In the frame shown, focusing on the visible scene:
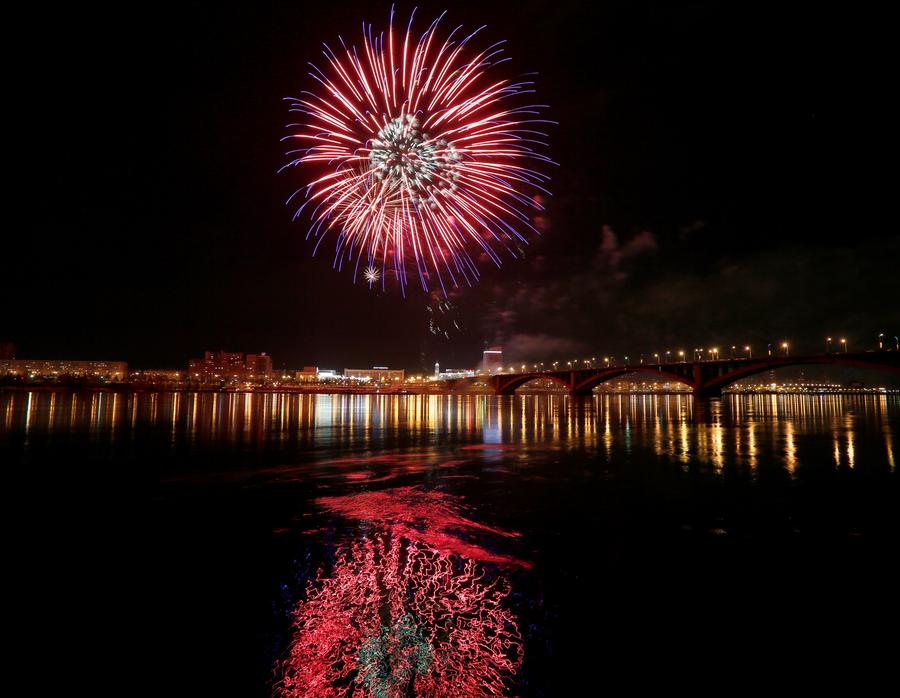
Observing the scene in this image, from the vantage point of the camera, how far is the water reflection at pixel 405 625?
457 centimetres

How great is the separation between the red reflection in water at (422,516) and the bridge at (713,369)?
205 ft

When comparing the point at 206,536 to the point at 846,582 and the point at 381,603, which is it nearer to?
the point at 381,603

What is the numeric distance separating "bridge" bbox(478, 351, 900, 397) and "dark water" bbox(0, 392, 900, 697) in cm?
5145

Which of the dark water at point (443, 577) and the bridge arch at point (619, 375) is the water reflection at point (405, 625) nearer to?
the dark water at point (443, 577)

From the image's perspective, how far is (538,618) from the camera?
5.77 m

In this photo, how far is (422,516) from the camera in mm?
10273

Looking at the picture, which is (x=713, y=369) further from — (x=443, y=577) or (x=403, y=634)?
(x=403, y=634)

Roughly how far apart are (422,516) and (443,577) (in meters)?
3.39

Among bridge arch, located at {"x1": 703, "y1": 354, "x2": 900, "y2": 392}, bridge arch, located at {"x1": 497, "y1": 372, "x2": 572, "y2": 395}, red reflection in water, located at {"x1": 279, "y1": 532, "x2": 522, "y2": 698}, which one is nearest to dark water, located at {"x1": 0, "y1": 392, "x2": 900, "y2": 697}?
red reflection in water, located at {"x1": 279, "y1": 532, "x2": 522, "y2": 698}

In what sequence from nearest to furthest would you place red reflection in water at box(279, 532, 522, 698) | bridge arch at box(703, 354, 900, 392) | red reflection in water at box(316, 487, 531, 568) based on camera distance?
1. red reflection in water at box(279, 532, 522, 698)
2. red reflection in water at box(316, 487, 531, 568)
3. bridge arch at box(703, 354, 900, 392)

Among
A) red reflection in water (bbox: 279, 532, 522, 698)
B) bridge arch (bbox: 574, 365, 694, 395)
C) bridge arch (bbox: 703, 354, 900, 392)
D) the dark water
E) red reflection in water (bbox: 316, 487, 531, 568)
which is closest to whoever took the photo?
red reflection in water (bbox: 279, 532, 522, 698)

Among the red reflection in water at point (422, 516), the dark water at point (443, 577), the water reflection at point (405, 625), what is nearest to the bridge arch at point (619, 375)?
the dark water at point (443, 577)

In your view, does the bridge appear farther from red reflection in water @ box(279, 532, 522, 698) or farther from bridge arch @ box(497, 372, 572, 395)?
red reflection in water @ box(279, 532, 522, 698)

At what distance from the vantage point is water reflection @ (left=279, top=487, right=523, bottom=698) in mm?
4570
